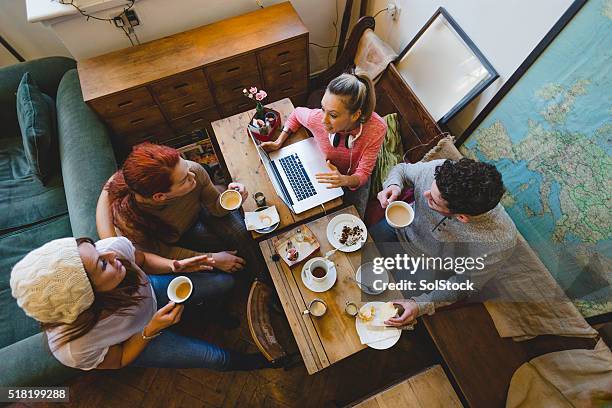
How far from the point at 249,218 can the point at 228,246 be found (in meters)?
0.42

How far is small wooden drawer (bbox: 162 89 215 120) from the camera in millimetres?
2621

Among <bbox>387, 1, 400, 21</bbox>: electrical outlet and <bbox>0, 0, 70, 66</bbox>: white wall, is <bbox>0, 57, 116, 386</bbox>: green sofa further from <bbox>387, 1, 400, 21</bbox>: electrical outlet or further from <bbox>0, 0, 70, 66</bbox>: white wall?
<bbox>387, 1, 400, 21</bbox>: electrical outlet

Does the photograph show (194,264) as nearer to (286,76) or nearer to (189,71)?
(189,71)

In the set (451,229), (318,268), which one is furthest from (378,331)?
(451,229)

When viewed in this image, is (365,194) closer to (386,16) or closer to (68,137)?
(386,16)

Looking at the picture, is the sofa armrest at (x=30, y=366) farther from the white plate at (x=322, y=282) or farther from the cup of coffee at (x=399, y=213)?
the cup of coffee at (x=399, y=213)

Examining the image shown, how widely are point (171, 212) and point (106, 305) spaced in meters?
0.58

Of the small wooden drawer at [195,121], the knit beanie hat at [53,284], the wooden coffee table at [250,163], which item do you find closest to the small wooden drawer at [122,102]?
the small wooden drawer at [195,121]

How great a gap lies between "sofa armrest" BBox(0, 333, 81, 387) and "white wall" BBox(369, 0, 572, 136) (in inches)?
105

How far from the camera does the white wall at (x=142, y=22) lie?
235 centimetres

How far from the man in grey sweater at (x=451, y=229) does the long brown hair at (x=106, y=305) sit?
1207 millimetres

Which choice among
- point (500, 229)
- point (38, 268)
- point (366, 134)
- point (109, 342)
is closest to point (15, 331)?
point (109, 342)

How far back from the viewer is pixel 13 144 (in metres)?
2.70

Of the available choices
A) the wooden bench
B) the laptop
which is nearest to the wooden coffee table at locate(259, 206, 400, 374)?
the laptop
